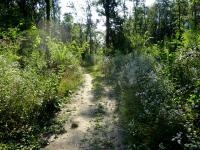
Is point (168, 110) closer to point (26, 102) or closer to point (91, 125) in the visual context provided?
point (91, 125)

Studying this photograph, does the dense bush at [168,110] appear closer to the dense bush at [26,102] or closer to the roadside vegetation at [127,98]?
the roadside vegetation at [127,98]

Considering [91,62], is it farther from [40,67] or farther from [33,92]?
[33,92]

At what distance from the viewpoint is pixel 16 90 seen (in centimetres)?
885

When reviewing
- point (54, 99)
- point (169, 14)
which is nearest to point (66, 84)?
point (54, 99)

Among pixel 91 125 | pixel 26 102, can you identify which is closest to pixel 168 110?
pixel 91 125

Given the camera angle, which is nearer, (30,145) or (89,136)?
(30,145)

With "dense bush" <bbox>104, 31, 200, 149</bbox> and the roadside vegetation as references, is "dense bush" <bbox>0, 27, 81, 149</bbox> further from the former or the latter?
"dense bush" <bbox>104, 31, 200, 149</bbox>

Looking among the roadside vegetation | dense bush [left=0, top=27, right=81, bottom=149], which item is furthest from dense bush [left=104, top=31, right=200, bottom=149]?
dense bush [left=0, top=27, right=81, bottom=149]

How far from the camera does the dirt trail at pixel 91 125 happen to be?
8238 millimetres

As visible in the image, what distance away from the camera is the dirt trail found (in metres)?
8.24

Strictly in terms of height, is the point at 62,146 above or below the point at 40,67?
below

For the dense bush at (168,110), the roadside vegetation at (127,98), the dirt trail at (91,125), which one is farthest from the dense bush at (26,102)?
the dense bush at (168,110)

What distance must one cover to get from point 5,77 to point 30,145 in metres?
2.18

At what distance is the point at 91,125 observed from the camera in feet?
32.1
